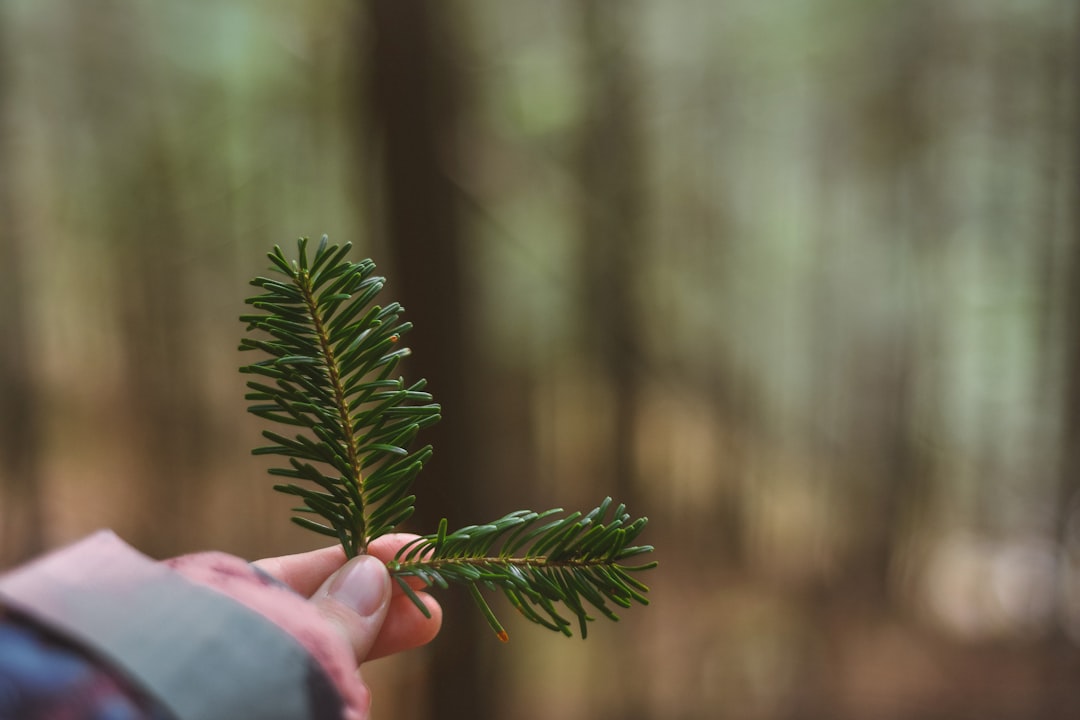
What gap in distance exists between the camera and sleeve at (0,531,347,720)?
22 centimetres

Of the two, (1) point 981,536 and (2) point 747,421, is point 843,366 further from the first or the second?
(1) point 981,536

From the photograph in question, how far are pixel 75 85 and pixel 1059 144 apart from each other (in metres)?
→ 1.75

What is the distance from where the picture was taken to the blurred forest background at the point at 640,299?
126cm

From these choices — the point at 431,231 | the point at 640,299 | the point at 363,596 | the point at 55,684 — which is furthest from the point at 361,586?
the point at 640,299

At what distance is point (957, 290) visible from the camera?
1.31 m

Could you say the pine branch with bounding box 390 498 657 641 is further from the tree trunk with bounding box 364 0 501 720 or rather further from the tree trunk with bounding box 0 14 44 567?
the tree trunk with bounding box 0 14 44 567

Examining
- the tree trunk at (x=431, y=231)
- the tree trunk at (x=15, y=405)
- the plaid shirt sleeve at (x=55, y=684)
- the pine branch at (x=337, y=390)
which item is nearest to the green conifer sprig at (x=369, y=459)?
the pine branch at (x=337, y=390)

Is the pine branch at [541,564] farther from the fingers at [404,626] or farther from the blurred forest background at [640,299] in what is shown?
the blurred forest background at [640,299]

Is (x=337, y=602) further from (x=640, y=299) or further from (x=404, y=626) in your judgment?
(x=640, y=299)

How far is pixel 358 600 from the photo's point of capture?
0.32m

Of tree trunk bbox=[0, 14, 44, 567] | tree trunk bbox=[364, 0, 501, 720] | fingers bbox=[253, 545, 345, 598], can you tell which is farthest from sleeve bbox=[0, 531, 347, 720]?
tree trunk bbox=[0, 14, 44, 567]

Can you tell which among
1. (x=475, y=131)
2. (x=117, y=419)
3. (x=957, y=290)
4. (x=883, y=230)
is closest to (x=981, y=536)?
(x=957, y=290)

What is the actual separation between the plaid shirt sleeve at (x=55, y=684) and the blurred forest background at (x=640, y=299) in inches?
40.4

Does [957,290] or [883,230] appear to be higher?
[883,230]
